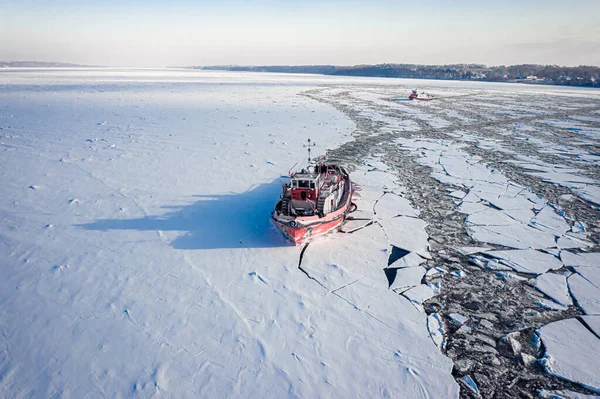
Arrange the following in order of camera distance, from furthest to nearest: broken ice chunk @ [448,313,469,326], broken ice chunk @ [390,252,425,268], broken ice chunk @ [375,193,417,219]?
broken ice chunk @ [375,193,417,219] < broken ice chunk @ [390,252,425,268] < broken ice chunk @ [448,313,469,326]

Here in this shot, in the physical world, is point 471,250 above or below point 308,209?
below

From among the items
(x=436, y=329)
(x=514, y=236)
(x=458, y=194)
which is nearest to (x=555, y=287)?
(x=514, y=236)

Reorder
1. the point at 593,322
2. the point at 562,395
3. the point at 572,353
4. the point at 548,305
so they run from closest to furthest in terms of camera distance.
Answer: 1. the point at 562,395
2. the point at 572,353
3. the point at 593,322
4. the point at 548,305

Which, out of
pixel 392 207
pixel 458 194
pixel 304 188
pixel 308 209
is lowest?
pixel 392 207

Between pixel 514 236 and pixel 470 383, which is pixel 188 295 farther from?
pixel 514 236

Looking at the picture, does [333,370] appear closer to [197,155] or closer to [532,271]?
[532,271]

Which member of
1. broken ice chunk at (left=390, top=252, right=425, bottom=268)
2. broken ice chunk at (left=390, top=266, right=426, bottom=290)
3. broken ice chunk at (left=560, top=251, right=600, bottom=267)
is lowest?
broken ice chunk at (left=390, top=266, right=426, bottom=290)

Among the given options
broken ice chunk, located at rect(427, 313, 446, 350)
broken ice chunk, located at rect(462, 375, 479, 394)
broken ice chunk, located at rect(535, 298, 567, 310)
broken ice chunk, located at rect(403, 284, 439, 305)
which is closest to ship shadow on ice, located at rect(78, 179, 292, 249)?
broken ice chunk, located at rect(403, 284, 439, 305)

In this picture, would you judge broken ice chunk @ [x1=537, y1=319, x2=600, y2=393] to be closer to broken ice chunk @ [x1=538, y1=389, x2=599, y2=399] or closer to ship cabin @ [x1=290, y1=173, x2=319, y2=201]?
broken ice chunk @ [x1=538, y1=389, x2=599, y2=399]
